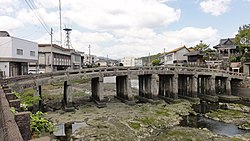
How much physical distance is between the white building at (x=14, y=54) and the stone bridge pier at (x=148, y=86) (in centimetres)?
2093

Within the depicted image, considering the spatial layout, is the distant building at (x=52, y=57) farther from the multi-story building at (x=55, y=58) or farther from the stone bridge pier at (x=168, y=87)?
the stone bridge pier at (x=168, y=87)

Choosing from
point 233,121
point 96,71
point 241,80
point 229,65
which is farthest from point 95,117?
point 229,65

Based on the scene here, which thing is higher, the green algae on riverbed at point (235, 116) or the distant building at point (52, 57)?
the distant building at point (52, 57)

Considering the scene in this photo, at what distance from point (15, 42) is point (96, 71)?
52.8 feet

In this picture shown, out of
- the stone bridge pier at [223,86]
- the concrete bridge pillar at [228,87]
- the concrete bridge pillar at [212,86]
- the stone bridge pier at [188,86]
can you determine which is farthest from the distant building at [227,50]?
the stone bridge pier at [188,86]

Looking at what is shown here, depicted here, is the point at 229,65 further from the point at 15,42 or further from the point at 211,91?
the point at 15,42

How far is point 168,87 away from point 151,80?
4325 millimetres

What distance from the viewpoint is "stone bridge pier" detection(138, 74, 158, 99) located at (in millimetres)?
30000

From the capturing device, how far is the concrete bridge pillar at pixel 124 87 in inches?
1114

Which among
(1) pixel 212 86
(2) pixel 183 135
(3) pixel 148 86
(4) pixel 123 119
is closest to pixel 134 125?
(4) pixel 123 119

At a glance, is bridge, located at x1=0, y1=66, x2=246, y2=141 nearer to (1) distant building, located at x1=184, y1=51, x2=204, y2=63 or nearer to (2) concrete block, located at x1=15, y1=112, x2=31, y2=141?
(2) concrete block, located at x1=15, y1=112, x2=31, y2=141

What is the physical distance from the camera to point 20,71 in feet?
125

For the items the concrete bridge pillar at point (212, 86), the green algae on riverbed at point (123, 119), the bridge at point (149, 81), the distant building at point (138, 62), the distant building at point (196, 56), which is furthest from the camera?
the distant building at point (138, 62)

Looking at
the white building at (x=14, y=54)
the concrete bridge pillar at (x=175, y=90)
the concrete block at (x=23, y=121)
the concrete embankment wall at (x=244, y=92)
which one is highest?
the white building at (x=14, y=54)
